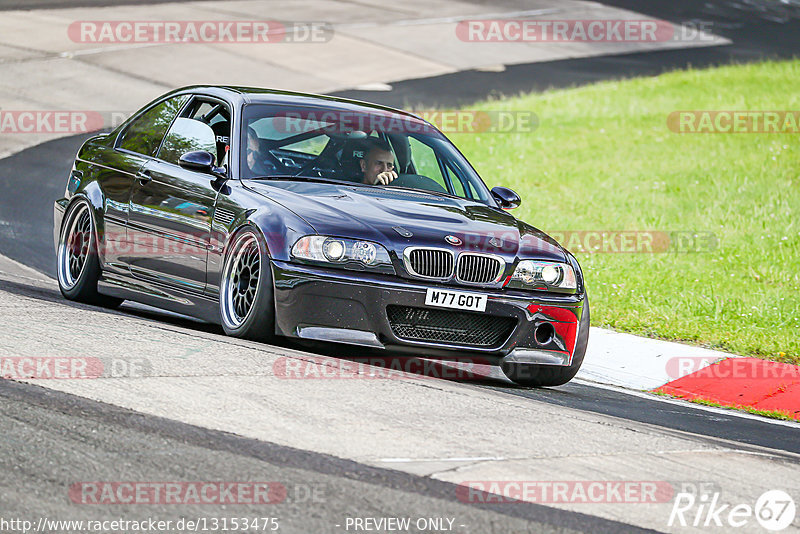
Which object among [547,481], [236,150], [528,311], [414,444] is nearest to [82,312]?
[236,150]

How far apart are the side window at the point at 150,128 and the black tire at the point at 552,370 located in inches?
114

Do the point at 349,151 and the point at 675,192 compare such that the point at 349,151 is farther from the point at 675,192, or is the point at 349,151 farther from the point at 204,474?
the point at 675,192

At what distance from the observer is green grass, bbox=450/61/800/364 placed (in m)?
10.8

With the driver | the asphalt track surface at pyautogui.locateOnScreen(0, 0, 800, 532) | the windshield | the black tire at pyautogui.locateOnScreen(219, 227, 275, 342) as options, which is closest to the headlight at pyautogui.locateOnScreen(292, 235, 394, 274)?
the black tire at pyautogui.locateOnScreen(219, 227, 275, 342)

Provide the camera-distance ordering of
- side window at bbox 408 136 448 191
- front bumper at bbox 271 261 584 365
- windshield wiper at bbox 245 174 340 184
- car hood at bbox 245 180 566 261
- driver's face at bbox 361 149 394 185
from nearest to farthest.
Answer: front bumper at bbox 271 261 584 365 → car hood at bbox 245 180 566 261 → windshield wiper at bbox 245 174 340 184 → driver's face at bbox 361 149 394 185 → side window at bbox 408 136 448 191

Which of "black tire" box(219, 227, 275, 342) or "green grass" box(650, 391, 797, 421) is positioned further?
"green grass" box(650, 391, 797, 421)

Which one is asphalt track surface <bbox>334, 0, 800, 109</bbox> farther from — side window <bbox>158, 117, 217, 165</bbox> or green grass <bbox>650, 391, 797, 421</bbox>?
green grass <bbox>650, 391, 797, 421</bbox>

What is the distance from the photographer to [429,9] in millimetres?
32031

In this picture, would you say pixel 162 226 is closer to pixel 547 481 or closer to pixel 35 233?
pixel 547 481

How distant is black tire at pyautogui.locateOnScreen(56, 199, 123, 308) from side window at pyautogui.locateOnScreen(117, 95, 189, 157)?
0.54 metres

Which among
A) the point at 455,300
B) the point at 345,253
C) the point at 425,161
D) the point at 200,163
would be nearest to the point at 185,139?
the point at 200,163

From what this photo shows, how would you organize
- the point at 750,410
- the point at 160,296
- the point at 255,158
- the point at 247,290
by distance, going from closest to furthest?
the point at 247,290 < the point at 255,158 < the point at 160,296 < the point at 750,410

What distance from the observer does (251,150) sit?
813 centimetres

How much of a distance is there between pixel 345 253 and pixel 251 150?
1.42 metres
